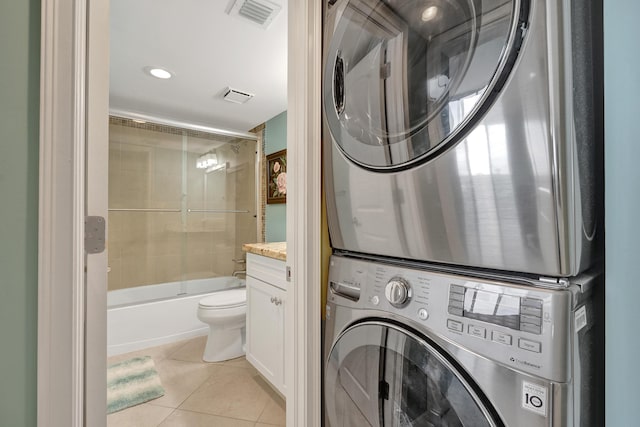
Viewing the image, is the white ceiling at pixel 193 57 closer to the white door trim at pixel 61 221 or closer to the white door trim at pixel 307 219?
the white door trim at pixel 307 219

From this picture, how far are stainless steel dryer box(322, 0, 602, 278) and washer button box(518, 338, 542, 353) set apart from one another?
0.13 m

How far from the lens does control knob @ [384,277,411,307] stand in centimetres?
69

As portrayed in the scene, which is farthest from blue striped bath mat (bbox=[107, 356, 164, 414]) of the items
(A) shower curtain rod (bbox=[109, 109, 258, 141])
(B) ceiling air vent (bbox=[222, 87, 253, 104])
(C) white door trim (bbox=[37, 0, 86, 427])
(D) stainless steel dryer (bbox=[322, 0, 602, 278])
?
(B) ceiling air vent (bbox=[222, 87, 253, 104])

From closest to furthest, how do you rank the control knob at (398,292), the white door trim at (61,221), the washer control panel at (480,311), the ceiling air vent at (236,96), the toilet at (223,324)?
the washer control panel at (480,311), the white door trim at (61,221), the control knob at (398,292), the toilet at (223,324), the ceiling air vent at (236,96)

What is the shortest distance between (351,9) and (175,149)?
2.91 m

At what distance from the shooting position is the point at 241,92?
2328 millimetres

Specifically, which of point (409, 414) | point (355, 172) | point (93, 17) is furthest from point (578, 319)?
point (93, 17)

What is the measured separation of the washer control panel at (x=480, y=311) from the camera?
0.48m

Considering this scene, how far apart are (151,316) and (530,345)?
2.93m

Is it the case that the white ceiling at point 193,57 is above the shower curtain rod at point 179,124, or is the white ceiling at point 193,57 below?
above

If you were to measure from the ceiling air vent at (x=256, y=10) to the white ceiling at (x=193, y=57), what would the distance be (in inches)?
1.1

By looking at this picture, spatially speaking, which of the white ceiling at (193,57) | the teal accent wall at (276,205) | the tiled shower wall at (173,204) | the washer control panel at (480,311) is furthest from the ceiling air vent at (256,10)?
the tiled shower wall at (173,204)

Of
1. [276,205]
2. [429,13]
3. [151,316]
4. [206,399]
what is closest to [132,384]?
[206,399]
